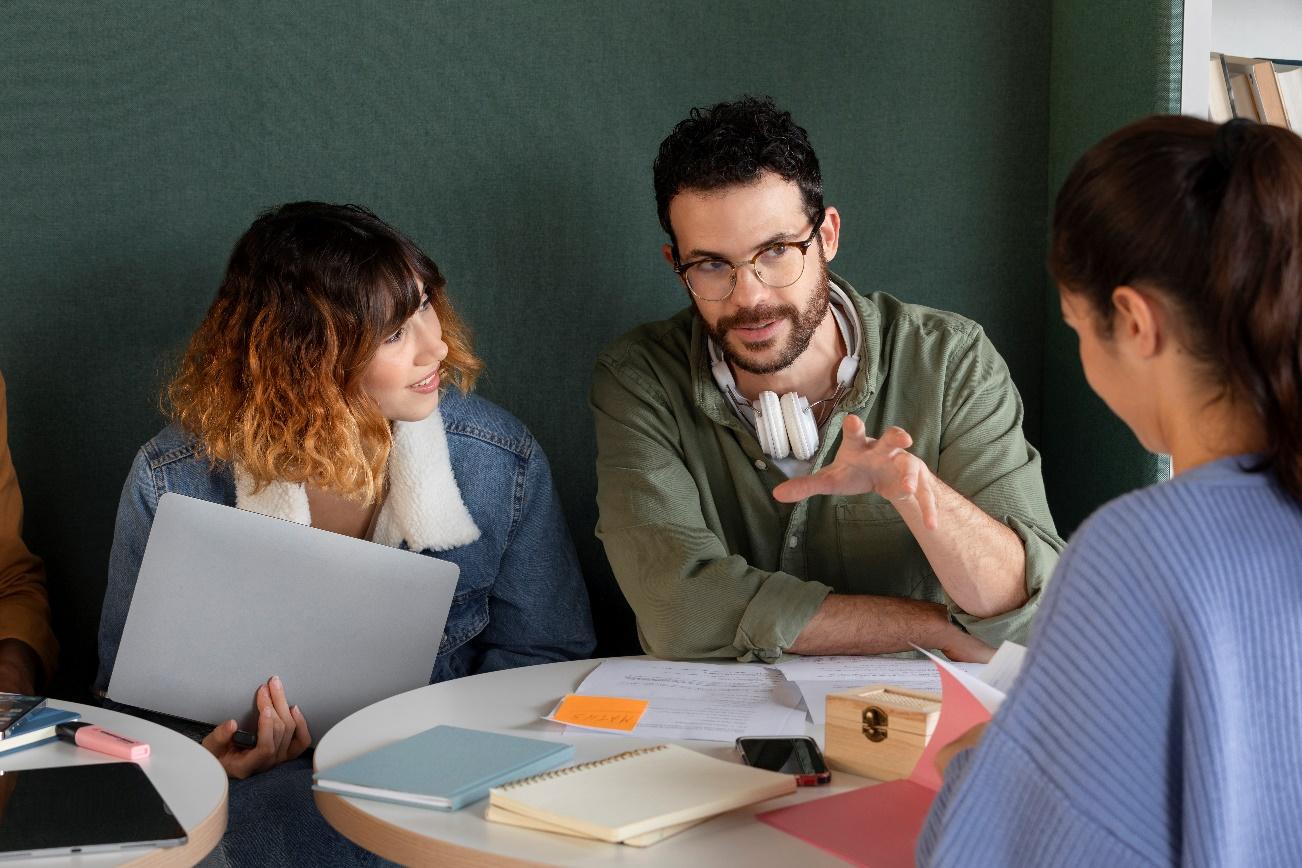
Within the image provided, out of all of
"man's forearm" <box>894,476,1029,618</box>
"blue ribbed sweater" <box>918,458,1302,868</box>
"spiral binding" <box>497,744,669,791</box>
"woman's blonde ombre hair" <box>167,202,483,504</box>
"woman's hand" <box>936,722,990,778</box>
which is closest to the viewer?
"blue ribbed sweater" <box>918,458,1302,868</box>

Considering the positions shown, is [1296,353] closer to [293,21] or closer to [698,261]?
[698,261]

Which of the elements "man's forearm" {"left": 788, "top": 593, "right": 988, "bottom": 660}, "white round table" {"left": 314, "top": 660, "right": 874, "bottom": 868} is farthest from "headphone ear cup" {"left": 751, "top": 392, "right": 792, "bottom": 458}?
→ "white round table" {"left": 314, "top": 660, "right": 874, "bottom": 868}

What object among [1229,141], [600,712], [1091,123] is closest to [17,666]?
[600,712]

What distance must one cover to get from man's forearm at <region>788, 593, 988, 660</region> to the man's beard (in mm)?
411

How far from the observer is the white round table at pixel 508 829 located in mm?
1111

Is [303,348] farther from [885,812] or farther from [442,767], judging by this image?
[885,812]

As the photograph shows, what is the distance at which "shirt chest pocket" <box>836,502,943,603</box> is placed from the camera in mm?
2014

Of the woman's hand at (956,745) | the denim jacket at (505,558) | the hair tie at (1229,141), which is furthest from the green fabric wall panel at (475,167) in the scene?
the hair tie at (1229,141)

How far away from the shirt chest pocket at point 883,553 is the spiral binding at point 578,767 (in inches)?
29.9

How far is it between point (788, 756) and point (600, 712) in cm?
28

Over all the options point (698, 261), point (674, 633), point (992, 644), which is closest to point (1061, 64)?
point (698, 261)

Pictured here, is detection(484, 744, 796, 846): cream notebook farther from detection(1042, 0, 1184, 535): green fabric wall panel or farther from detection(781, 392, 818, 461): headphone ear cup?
detection(1042, 0, 1184, 535): green fabric wall panel

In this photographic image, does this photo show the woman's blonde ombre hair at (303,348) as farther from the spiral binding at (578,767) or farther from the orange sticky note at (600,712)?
the spiral binding at (578,767)

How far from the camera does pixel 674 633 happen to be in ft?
6.04
